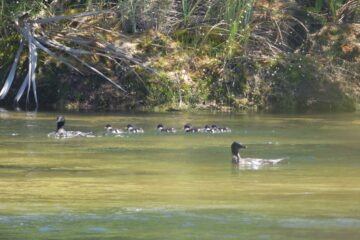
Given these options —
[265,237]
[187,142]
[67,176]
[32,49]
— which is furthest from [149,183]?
[32,49]

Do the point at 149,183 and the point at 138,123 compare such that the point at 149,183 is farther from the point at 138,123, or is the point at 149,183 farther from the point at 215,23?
the point at 215,23

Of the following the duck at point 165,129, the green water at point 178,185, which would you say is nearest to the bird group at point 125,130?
the duck at point 165,129

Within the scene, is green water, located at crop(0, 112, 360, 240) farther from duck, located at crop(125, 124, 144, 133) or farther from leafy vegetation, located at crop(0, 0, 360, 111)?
leafy vegetation, located at crop(0, 0, 360, 111)

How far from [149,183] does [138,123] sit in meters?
10.2

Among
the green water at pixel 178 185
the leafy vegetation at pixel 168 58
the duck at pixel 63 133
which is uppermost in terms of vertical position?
the leafy vegetation at pixel 168 58

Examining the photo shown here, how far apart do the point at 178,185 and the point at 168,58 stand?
→ 15916 millimetres

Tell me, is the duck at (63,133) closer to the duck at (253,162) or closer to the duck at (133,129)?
the duck at (133,129)

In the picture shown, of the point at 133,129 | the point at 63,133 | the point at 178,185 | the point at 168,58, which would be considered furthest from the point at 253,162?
the point at 168,58

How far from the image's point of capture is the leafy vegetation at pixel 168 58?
2989cm

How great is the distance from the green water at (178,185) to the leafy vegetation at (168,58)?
5.65 meters

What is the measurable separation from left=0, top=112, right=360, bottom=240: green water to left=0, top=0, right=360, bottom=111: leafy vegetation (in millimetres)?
5647

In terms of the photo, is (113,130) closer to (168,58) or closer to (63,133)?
(63,133)

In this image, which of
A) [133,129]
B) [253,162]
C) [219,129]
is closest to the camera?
[253,162]

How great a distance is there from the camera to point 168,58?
101 feet
